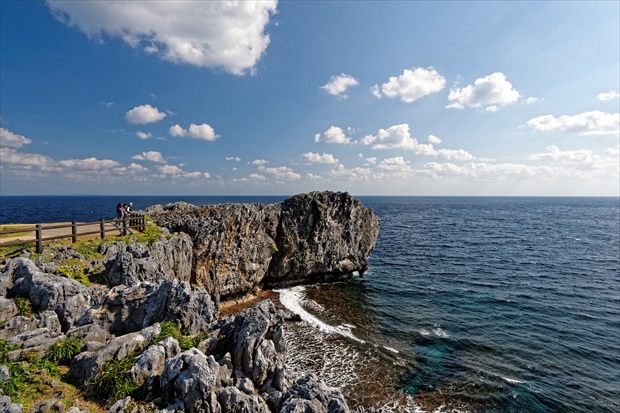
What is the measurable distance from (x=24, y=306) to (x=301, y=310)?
2587cm

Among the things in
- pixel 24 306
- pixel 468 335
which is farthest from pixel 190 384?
pixel 468 335

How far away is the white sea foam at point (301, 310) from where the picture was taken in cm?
3017

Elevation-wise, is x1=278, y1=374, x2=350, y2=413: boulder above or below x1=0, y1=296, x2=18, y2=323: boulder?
below

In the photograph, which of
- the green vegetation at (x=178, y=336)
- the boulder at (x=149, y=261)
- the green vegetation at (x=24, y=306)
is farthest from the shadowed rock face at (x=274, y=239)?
the green vegetation at (x=178, y=336)

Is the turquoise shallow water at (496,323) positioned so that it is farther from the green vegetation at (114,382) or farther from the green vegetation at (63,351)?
the green vegetation at (63,351)

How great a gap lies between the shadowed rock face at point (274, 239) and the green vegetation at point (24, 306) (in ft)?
63.8

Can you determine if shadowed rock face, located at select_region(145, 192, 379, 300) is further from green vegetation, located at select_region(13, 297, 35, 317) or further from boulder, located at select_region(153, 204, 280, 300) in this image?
green vegetation, located at select_region(13, 297, 35, 317)

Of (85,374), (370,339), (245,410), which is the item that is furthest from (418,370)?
(85,374)

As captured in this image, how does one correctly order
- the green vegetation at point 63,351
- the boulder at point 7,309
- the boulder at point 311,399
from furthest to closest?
the boulder at point 7,309, the boulder at point 311,399, the green vegetation at point 63,351

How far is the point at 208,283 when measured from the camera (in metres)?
35.0

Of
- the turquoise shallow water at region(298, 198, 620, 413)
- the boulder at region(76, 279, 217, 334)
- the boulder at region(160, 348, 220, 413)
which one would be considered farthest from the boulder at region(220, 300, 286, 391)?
the turquoise shallow water at region(298, 198, 620, 413)

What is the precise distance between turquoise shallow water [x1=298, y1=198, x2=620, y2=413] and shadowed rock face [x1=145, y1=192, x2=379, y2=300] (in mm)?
4270

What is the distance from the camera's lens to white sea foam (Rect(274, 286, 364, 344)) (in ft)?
99.0

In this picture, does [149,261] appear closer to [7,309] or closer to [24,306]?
[24,306]
